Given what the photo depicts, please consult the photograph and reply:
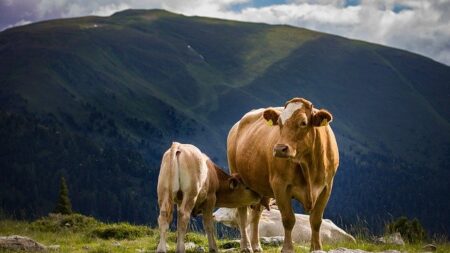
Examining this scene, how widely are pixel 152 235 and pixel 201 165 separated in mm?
6910

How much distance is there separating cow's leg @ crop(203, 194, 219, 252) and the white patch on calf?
2.89 metres

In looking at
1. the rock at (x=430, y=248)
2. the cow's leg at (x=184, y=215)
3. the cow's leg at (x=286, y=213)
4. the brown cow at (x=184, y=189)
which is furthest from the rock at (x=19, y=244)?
the rock at (x=430, y=248)

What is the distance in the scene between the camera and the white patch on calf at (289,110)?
12781mm

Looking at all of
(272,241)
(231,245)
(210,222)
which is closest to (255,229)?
(231,245)

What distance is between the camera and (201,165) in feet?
45.5

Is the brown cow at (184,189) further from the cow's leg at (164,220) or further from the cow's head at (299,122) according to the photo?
the cow's head at (299,122)

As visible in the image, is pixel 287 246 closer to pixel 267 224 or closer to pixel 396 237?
pixel 396 237

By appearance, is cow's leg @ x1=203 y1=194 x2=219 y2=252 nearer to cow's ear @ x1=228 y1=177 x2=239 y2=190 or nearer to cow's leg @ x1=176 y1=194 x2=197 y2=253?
cow's ear @ x1=228 y1=177 x2=239 y2=190

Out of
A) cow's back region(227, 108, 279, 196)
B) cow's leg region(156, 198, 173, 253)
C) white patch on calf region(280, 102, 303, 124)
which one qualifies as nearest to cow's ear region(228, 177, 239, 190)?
cow's back region(227, 108, 279, 196)

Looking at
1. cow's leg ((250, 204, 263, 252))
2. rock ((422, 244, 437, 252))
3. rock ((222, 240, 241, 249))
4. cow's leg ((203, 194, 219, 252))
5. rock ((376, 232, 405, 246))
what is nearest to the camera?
cow's leg ((203, 194, 219, 252))

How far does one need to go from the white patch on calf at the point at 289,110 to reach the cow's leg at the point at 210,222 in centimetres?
289

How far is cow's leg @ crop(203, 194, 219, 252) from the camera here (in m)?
14.3

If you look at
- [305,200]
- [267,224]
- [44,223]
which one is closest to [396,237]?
[267,224]

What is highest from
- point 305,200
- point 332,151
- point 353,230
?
point 332,151
